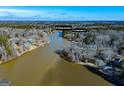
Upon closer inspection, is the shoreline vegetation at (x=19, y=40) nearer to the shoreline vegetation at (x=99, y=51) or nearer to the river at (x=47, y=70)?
the river at (x=47, y=70)

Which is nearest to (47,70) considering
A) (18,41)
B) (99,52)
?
(18,41)

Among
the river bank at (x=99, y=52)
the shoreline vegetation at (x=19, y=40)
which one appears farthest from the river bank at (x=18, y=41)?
the river bank at (x=99, y=52)

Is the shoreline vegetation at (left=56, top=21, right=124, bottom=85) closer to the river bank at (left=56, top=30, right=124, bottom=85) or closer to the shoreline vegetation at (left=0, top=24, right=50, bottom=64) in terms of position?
the river bank at (left=56, top=30, right=124, bottom=85)

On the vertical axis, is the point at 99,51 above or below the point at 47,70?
above

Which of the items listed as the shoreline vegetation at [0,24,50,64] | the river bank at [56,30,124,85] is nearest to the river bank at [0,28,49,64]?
the shoreline vegetation at [0,24,50,64]

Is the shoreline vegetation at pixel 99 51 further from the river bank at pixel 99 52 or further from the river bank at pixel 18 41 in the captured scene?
the river bank at pixel 18 41

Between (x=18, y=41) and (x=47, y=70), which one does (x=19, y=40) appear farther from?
(x=47, y=70)

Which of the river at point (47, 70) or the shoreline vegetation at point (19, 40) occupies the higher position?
the shoreline vegetation at point (19, 40)
